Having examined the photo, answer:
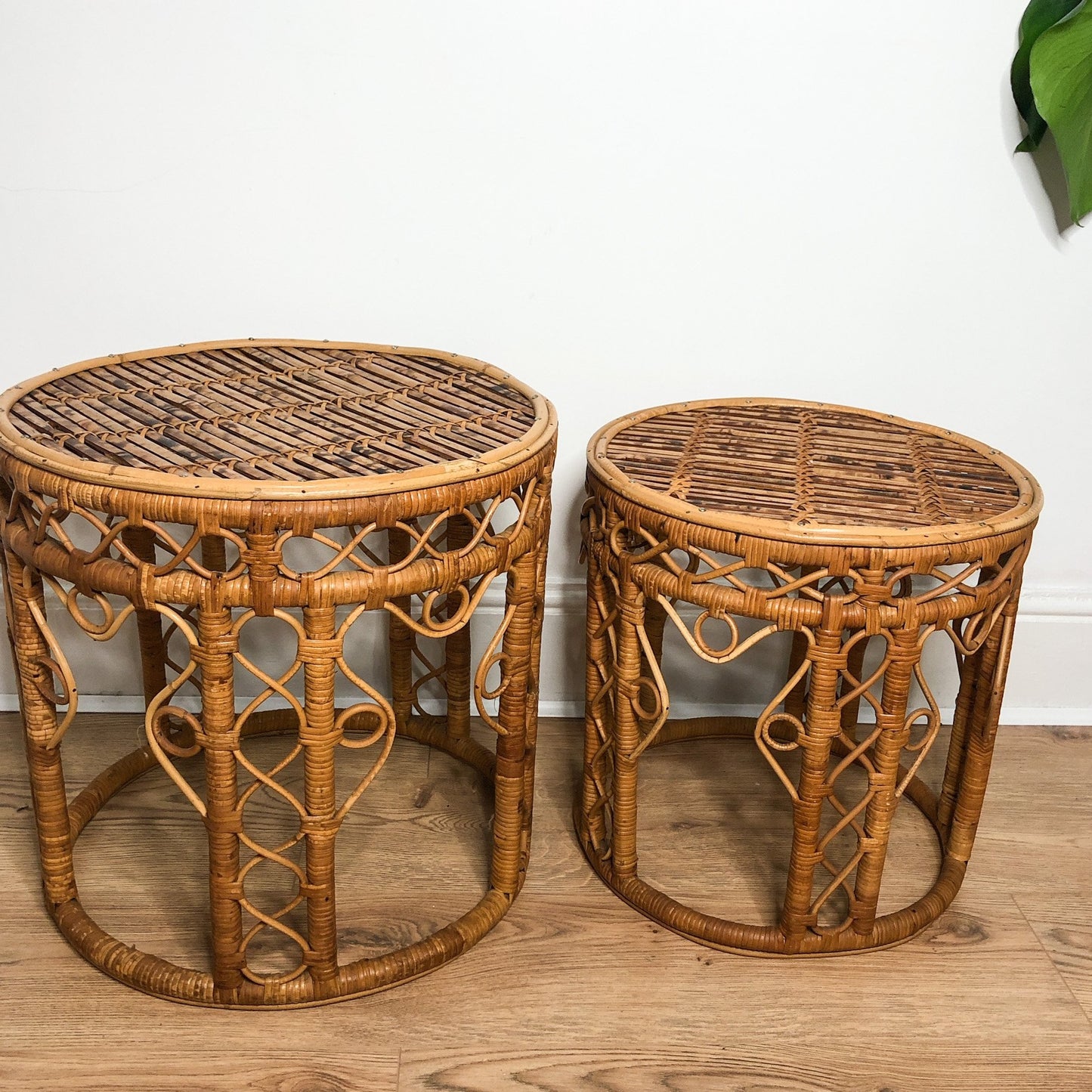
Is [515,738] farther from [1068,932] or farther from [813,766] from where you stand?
[1068,932]

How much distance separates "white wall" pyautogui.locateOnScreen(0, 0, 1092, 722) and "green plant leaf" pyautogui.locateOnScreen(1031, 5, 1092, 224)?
2.4 inches

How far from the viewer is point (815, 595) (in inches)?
40.4

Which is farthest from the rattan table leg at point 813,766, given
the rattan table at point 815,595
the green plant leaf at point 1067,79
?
the green plant leaf at point 1067,79

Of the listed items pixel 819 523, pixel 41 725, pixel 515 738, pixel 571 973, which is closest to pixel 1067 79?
pixel 819 523

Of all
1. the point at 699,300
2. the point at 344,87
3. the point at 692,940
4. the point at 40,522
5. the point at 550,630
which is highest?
the point at 344,87

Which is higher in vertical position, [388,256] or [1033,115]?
[1033,115]

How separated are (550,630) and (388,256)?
518 mm

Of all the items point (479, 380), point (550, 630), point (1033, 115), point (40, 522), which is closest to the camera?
point (40, 522)

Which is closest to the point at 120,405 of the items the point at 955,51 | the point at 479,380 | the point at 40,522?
the point at 40,522

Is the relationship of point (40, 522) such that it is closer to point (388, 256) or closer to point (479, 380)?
point (479, 380)

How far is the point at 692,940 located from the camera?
1197 millimetres

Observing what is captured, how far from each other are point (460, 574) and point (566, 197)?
1.91 feet

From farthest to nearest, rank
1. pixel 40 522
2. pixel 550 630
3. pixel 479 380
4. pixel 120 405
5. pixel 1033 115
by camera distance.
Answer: pixel 550 630 → pixel 1033 115 → pixel 479 380 → pixel 120 405 → pixel 40 522

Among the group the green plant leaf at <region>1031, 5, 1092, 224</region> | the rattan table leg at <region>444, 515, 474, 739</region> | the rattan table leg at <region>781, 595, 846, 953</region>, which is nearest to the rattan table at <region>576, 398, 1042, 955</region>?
the rattan table leg at <region>781, 595, 846, 953</region>
